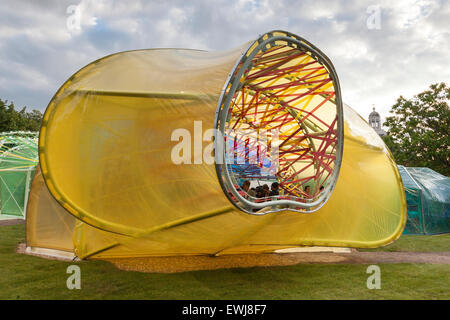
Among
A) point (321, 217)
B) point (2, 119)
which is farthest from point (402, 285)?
point (2, 119)

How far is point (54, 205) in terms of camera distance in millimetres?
8797

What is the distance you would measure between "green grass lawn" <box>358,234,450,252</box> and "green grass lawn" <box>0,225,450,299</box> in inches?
105

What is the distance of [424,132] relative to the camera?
23062 millimetres

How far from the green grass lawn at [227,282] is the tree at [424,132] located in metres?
16.8

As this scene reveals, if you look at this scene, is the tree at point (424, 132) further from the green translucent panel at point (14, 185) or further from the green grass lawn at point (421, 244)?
the green translucent panel at point (14, 185)

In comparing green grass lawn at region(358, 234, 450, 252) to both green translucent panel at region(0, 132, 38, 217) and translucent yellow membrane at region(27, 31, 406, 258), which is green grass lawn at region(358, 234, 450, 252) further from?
green translucent panel at region(0, 132, 38, 217)

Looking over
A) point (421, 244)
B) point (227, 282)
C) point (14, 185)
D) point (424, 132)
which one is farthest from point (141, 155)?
point (424, 132)

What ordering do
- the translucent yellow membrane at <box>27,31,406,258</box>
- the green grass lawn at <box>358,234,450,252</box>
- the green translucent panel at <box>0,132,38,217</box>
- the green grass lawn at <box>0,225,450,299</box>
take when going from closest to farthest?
1. the translucent yellow membrane at <box>27,31,406,258</box>
2. the green grass lawn at <box>0,225,450,299</box>
3. the green grass lawn at <box>358,234,450,252</box>
4. the green translucent panel at <box>0,132,38,217</box>

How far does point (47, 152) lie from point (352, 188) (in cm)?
645

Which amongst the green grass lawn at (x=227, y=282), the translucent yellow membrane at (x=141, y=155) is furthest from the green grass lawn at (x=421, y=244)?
the translucent yellow membrane at (x=141, y=155)

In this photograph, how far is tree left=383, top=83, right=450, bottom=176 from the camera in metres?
21.9

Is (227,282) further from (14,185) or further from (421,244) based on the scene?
(14,185)

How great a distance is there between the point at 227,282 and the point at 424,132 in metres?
22.0

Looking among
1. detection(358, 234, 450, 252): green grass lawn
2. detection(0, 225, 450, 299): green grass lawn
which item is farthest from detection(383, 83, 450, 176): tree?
detection(0, 225, 450, 299): green grass lawn
